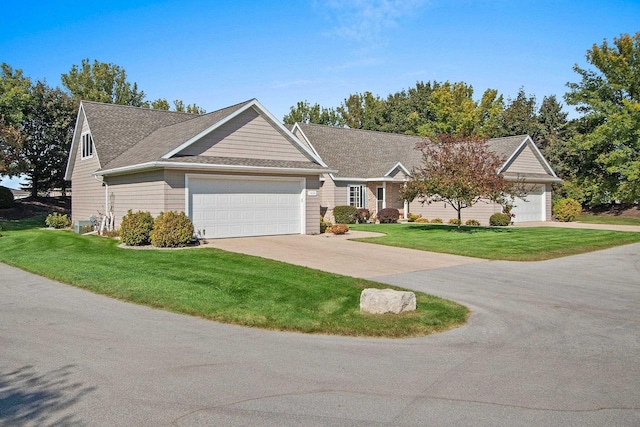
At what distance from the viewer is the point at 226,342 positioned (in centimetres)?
678

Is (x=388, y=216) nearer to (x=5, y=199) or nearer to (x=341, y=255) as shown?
(x=341, y=255)

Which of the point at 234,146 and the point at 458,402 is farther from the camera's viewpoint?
the point at 234,146

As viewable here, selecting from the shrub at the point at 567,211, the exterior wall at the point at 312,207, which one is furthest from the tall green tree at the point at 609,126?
the exterior wall at the point at 312,207

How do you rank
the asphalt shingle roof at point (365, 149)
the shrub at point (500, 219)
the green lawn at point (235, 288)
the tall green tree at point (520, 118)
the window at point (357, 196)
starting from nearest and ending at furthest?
the green lawn at point (235, 288), the shrub at point (500, 219), the window at point (357, 196), the asphalt shingle roof at point (365, 149), the tall green tree at point (520, 118)

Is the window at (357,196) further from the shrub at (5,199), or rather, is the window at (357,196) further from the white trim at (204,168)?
the shrub at (5,199)

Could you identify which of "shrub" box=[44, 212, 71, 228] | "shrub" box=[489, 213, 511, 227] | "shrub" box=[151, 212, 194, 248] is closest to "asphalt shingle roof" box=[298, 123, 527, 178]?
"shrub" box=[489, 213, 511, 227]

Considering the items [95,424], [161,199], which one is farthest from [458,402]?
[161,199]

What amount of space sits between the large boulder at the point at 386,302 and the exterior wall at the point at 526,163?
2426 cm

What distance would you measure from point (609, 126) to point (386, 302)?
110 ft

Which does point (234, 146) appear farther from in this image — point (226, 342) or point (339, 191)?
point (226, 342)

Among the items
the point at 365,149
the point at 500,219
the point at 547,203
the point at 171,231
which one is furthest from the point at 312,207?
the point at 547,203

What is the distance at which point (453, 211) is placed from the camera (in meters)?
30.8

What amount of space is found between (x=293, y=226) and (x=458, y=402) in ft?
55.0

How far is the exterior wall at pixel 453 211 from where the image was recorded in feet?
94.8
